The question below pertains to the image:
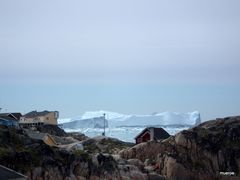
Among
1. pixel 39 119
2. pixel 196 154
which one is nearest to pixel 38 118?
pixel 39 119

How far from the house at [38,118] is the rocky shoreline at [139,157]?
1998 cm

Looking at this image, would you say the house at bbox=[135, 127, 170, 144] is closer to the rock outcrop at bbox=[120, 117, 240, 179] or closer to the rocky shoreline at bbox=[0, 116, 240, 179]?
the rocky shoreline at bbox=[0, 116, 240, 179]

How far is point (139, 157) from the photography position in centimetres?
6925

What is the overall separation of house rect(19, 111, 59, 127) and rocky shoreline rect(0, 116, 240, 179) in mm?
19981

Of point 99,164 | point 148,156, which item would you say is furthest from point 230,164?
point 99,164

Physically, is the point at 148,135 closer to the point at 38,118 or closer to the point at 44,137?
the point at 44,137

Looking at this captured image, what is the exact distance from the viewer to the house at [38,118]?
101 meters

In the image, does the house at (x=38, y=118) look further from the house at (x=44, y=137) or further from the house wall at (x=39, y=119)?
the house at (x=44, y=137)

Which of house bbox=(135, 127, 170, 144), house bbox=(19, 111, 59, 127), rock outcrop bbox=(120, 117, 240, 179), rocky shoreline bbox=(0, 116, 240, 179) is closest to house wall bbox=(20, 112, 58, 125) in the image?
house bbox=(19, 111, 59, 127)

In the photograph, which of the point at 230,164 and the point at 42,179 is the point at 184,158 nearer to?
the point at 230,164

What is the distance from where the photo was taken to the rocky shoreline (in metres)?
52.9

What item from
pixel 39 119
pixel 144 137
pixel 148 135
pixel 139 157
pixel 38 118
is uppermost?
pixel 38 118

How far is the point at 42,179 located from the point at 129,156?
2000 centimetres

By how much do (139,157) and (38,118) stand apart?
125ft
